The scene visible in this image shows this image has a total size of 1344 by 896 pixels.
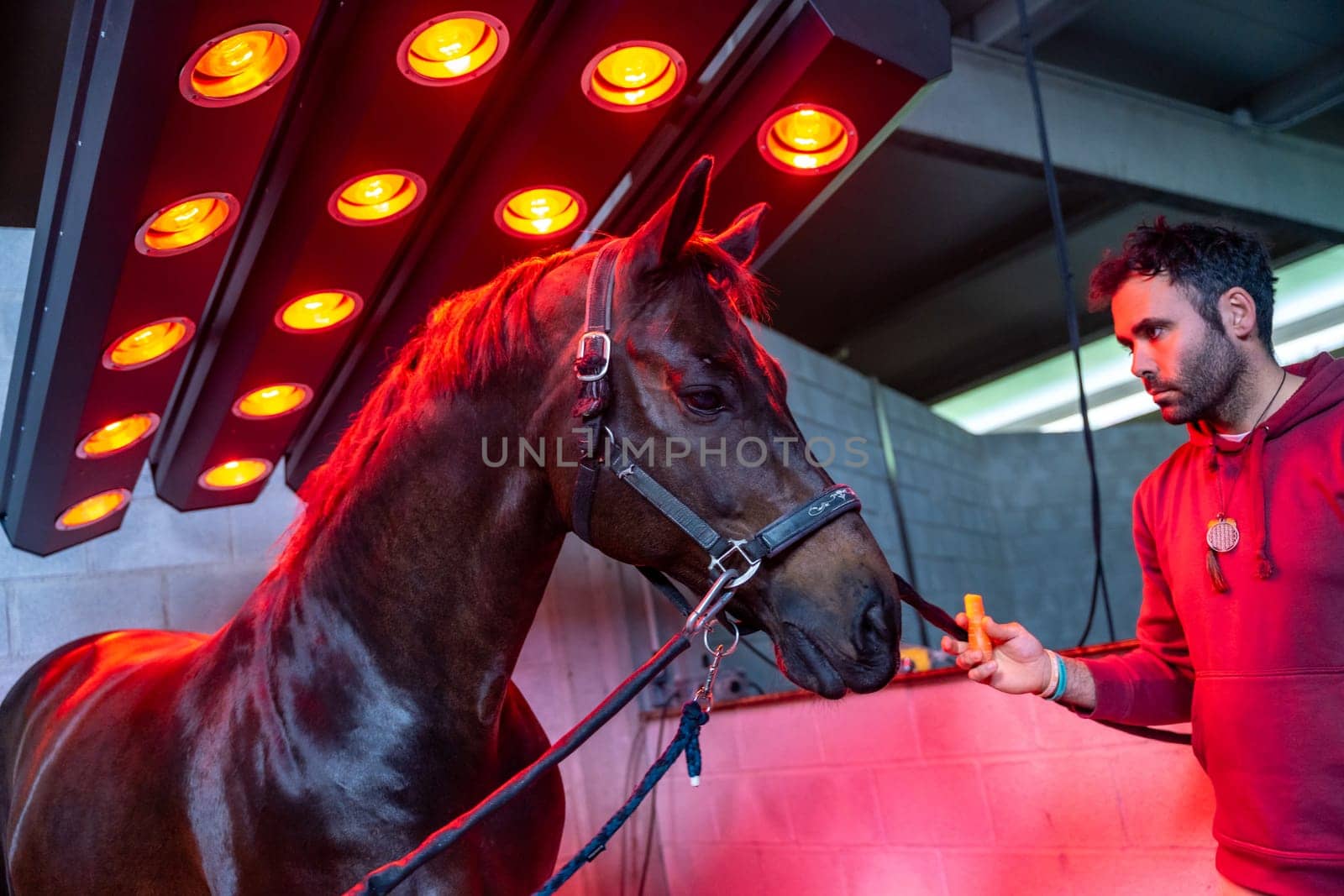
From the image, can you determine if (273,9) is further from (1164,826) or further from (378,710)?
(1164,826)

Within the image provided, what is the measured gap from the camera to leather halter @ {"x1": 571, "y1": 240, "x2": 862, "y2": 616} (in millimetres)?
1068

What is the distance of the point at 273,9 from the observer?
137 cm

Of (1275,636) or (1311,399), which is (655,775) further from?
(1311,399)

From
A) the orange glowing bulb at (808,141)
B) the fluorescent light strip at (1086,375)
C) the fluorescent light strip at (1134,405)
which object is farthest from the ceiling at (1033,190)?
the orange glowing bulb at (808,141)

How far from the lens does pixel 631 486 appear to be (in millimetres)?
1134

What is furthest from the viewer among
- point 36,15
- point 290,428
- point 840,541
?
point 290,428

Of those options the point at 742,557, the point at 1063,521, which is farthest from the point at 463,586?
the point at 1063,521

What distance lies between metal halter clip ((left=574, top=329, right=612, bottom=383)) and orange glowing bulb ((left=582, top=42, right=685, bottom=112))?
2.63ft

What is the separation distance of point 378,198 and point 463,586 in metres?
0.97

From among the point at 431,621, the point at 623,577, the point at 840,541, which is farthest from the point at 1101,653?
the point at 623,577

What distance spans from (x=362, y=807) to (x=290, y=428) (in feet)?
4.88

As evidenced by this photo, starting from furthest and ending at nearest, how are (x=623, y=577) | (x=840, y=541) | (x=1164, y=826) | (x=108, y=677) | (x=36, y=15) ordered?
(x=623, y=577)
(x=36, y=15)
(x=108, y=677)
(x=1164, y=826)
(x=840, y=541)

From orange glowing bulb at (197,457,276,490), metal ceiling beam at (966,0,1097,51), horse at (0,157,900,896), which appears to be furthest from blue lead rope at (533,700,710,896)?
metal ceiling beam at (966,0,1097,51)

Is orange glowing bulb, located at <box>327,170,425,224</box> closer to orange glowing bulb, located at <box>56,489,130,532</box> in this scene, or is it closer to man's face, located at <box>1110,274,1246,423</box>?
orange glowing bulb, located at <box>56,489,130,532</box>
